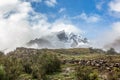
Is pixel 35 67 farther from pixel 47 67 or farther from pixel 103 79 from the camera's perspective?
pixel 103 79

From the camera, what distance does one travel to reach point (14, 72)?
143 metres

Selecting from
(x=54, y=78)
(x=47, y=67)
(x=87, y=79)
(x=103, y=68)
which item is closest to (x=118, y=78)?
A: (x=87, y=79)

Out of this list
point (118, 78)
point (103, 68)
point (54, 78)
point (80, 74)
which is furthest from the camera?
point (103, 68)

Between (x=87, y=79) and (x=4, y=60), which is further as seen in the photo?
(x=4, y=60)

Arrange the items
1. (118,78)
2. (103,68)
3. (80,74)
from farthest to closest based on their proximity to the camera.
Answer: (103,68), (118,78), (80,74)

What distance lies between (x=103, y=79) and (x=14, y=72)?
43.8m

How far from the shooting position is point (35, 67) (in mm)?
180875

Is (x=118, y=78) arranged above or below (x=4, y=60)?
below

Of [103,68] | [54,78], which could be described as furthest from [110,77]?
[103,68]

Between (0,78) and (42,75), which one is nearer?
(0,78)

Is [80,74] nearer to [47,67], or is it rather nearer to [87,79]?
[87,79]

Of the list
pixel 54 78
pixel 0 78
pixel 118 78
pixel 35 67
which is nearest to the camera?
pixel 0 78

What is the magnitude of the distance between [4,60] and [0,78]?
29587 mm

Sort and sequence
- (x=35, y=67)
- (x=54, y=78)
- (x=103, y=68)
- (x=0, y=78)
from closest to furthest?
1. (x=0, y=78)
2. (x=54, y=78)
3. (x=35, y=67)
4. (x=103, y=68)
